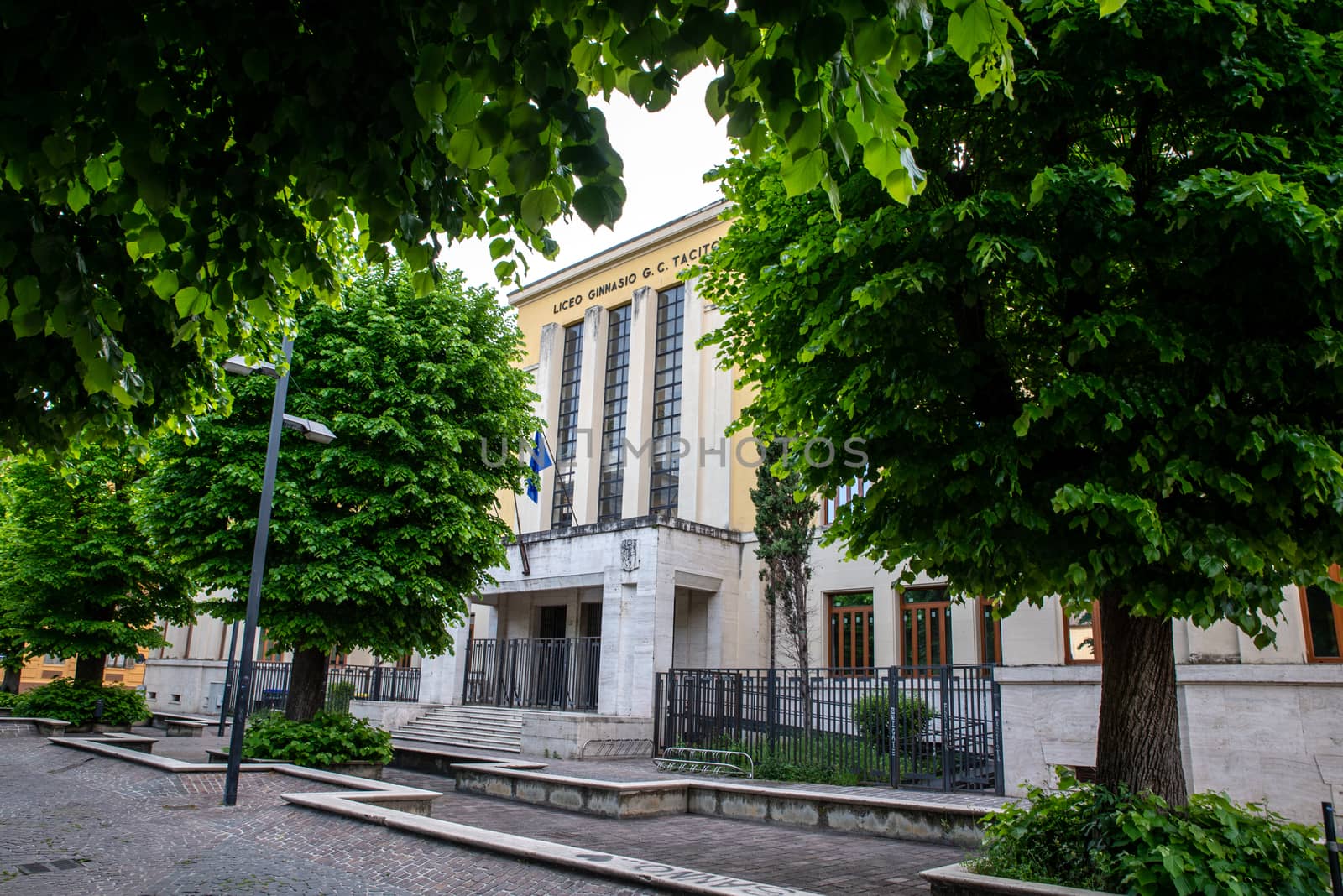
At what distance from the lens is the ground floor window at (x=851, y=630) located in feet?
75.7

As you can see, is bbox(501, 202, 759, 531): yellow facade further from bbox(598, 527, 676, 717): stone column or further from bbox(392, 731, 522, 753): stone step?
bbox(392, 731, 522, 753): stone step

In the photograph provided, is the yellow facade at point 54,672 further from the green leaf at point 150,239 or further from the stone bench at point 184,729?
the green leaf at point 150,239

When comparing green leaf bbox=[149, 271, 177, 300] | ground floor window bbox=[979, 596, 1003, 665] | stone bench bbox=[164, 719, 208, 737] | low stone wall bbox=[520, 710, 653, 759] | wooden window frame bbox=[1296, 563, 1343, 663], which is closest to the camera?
green leaf bbox=[149, 271, 177, 300]

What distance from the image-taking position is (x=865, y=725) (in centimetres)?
1511

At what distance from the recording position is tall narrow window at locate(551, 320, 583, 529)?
105 ft

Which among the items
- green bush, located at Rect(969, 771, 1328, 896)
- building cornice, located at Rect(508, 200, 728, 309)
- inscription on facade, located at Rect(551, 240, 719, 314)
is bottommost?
green bush, located at Rect(969, 771, 1328, 896)

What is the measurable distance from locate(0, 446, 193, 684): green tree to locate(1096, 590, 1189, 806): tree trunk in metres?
20.5

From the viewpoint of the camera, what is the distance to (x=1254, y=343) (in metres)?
6.12

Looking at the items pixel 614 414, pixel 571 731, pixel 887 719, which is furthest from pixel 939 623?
pixel 614 414

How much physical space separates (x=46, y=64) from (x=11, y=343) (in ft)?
11.8

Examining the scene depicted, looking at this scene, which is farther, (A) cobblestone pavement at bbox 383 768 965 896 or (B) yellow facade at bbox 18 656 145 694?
(B) yellow facade at bbox 18 656 145 694

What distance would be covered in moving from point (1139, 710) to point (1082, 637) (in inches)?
335

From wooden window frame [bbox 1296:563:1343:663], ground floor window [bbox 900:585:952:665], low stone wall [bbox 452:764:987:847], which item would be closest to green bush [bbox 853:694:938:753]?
low stone wall [bbox 452:764:987:847]

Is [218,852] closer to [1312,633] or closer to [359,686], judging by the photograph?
[1312,633]
